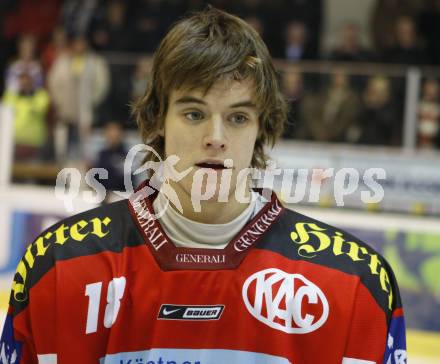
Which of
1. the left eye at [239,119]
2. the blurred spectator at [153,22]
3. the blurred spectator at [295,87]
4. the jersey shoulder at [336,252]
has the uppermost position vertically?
the blurred spectator at [153,22]

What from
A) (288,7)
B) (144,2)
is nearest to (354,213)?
(288,7)

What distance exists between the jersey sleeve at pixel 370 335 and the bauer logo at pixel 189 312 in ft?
1.09

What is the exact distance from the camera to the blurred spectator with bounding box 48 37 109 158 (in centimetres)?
870

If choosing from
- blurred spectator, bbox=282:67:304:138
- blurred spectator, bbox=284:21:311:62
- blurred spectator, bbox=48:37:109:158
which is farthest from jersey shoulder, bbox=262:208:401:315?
blurred spectator, bbox=284:21:311:62

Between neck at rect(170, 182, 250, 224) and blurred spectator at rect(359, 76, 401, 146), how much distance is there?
5.86 metres

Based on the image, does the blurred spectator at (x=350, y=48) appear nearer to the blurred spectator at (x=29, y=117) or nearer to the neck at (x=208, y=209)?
the blurred spectator at (x=29, y=117)

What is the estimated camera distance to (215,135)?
215 centimetres

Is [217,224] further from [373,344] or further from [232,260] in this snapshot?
[373,344]

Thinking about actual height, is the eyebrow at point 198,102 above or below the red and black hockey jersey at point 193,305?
above

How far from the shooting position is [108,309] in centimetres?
217

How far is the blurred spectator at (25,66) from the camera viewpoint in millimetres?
9664

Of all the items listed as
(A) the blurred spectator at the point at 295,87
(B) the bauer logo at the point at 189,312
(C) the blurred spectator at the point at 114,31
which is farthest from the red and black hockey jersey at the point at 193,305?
(C) the blurred spectator at the point at 114,31

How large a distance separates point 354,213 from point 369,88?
7.19ft

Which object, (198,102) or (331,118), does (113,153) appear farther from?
(198,102)
